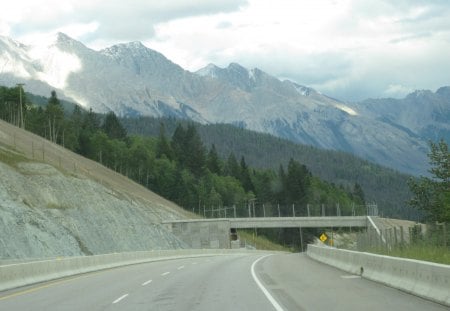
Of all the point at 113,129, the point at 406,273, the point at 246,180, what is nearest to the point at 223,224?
the point at 246,180

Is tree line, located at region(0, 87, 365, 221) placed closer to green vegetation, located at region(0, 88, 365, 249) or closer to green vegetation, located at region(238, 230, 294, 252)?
green vegetation, located at region(0, 88, 365, 249)

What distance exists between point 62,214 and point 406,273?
52914mm

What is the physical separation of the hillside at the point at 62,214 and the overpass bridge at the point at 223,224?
4538 mm

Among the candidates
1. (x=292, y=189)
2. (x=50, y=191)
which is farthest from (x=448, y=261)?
(x=292, y=189)

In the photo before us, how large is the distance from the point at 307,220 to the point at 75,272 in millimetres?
79534

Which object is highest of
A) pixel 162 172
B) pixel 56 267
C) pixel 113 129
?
pixel 113 129

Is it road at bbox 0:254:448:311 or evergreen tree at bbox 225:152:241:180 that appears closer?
road at bbox 0:254:448:311

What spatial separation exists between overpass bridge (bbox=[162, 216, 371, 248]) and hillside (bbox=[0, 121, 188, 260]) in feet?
14.9

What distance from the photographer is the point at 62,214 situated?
66688mm

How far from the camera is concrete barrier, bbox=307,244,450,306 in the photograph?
15023 mm

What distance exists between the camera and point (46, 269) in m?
27.3

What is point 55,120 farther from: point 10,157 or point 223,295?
point 223,295

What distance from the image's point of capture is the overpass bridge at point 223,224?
99.6 meters

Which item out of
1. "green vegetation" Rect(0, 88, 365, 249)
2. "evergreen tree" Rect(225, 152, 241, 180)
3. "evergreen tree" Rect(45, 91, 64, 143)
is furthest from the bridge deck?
"evergreen tree" Rect(225, 152, 241, 180)
